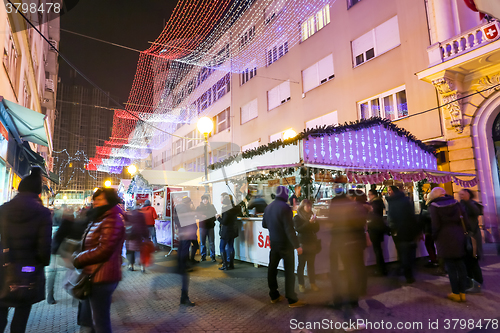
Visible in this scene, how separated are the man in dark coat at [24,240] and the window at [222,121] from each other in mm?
20801

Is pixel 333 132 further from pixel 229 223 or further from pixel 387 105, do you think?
pixel 387 105

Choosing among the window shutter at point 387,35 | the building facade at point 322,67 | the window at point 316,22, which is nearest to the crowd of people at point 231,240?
the building facade at point 322,67

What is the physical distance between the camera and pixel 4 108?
6.80 meters

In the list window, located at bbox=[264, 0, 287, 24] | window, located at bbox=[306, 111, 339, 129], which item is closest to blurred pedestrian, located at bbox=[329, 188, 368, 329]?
window, located at bbox=[306, 111, 339, 129]

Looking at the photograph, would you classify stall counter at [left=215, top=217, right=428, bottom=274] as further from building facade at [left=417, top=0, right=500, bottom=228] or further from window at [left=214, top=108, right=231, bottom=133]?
window at [left=214, top=108, right=231, bottom=133]

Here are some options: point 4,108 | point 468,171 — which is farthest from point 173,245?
point 468,171

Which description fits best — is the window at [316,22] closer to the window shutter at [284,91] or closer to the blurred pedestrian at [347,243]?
the window shutter at [284,91]

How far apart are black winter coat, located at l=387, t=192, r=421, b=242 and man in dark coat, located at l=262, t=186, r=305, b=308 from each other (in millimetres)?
2429

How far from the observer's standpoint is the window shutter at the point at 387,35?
12.7 m

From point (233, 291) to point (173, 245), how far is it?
5.40m

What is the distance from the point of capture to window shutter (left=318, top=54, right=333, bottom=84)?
15.5 metres

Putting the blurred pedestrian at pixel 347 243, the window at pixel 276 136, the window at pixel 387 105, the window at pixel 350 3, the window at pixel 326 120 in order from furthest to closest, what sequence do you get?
the window at pixel 276 136, the window at pixel 326 120, the window at pixel 350 3, the window at pixel 387 105, the blurred pedestrian at pixel 347 243

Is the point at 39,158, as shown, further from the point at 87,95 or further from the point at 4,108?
the point at 87,95

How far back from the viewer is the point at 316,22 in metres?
16.5
